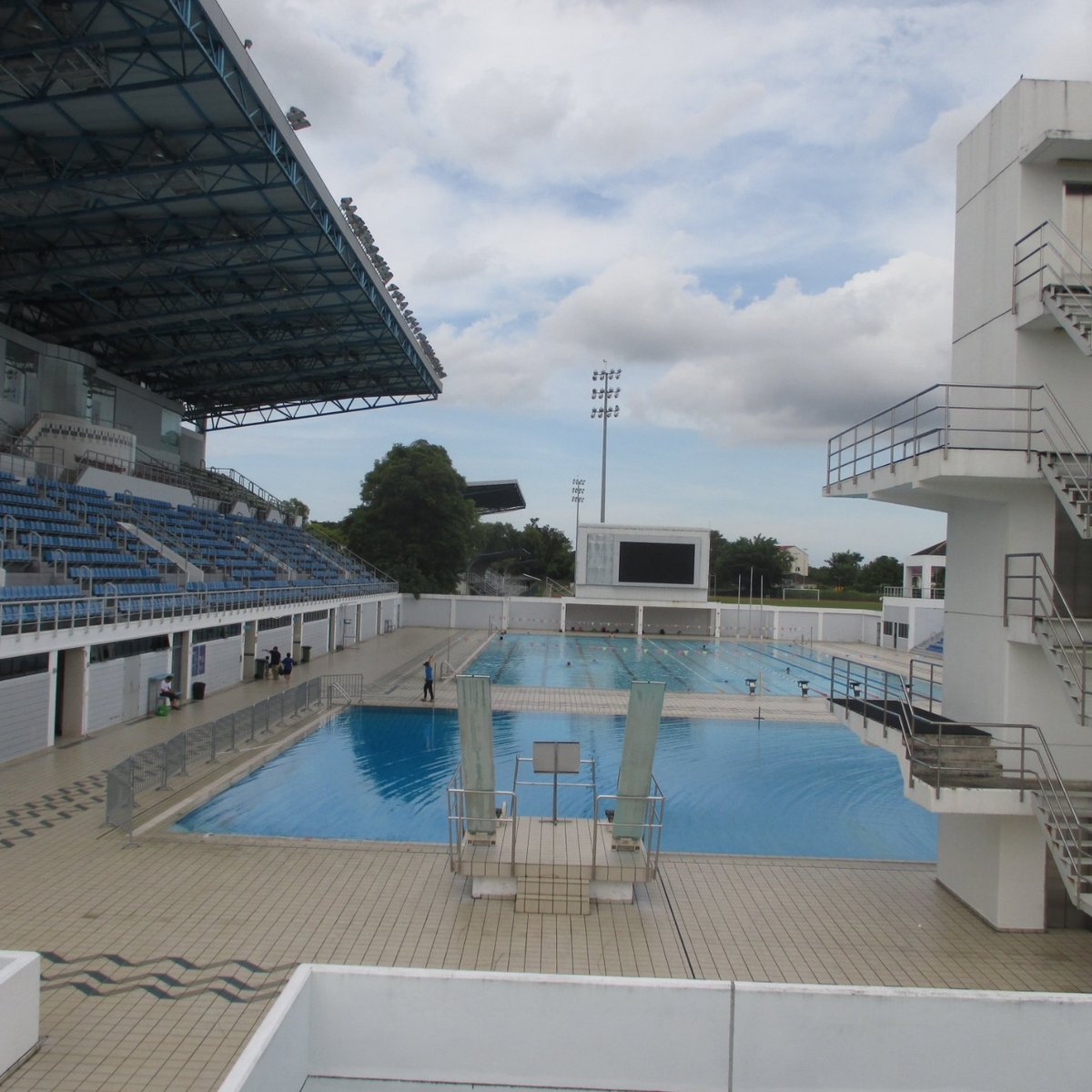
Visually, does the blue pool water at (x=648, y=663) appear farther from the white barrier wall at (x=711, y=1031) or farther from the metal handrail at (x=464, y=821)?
the white barrier wall at (x=711, y=1031)

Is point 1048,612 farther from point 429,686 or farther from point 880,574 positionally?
point 880,574

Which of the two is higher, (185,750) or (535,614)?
(535,614)

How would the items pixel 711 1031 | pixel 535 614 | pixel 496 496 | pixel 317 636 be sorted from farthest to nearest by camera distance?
pixel 496 496 < pixel 535 614 < pixel 317 636 < pixel 711 1031

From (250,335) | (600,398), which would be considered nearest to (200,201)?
(250,335)

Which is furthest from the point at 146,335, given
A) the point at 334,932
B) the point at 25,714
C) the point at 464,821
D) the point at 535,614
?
the point at 334,932

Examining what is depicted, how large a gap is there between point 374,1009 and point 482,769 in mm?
4607

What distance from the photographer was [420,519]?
162 feet

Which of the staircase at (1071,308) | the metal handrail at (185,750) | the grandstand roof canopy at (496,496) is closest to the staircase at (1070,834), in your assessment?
the staircase at (1071,308)

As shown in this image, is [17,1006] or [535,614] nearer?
[17,1006]

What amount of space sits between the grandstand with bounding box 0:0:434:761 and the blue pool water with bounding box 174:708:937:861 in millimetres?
4465

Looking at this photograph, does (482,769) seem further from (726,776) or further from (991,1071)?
(726,776)

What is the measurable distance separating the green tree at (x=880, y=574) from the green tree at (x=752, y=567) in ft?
27.2

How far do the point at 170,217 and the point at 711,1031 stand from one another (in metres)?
22.9

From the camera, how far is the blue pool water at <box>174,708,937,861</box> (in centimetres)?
1234
